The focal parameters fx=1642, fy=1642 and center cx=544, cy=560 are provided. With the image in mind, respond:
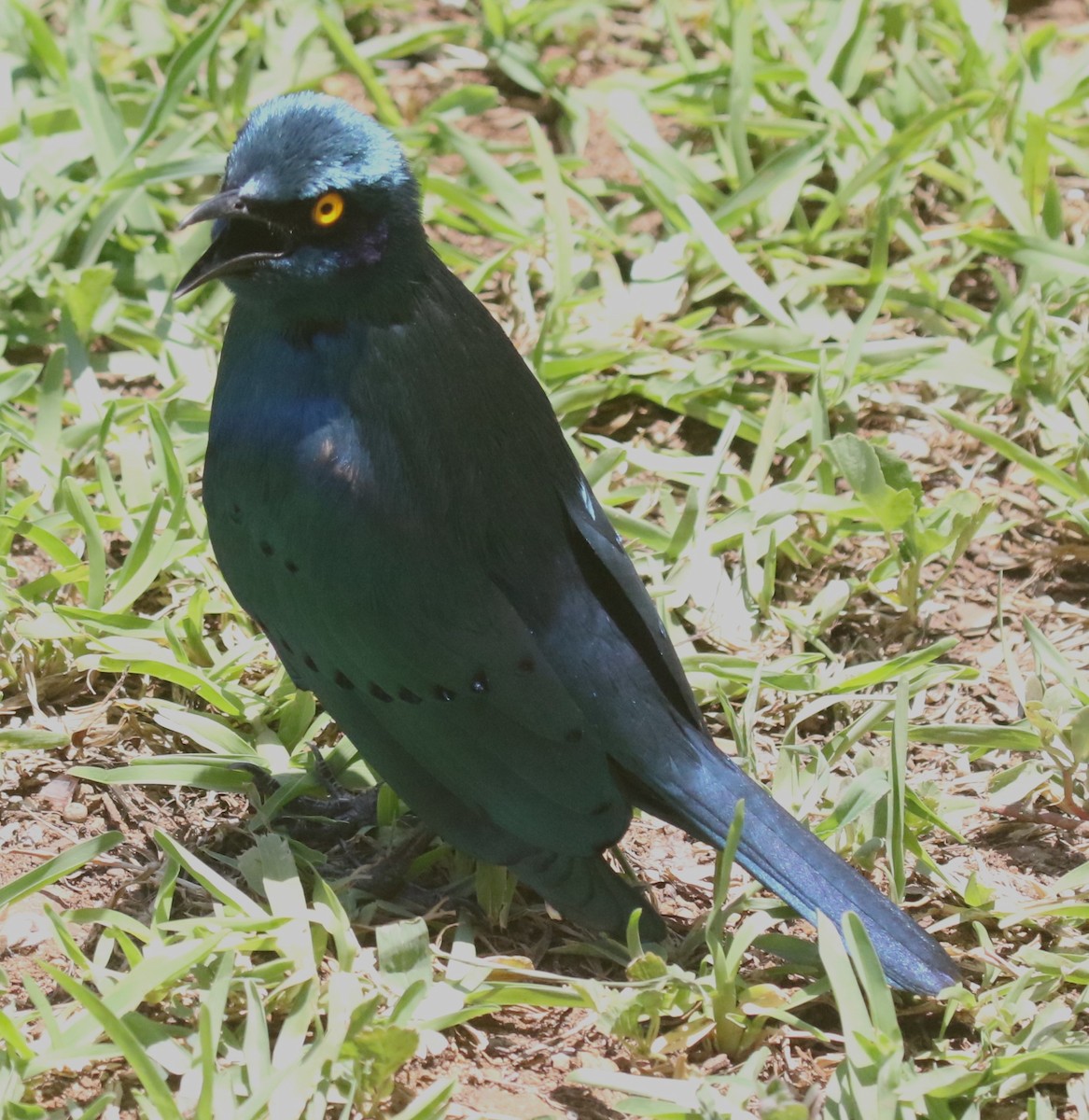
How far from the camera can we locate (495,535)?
323cm

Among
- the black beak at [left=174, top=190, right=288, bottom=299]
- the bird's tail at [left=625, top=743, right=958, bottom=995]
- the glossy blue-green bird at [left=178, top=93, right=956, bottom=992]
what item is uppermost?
the black beak at [left=174, top=190, right=288, bottom=299]

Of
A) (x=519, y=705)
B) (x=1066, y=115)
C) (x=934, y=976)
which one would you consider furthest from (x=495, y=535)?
(x=1066, y=115)

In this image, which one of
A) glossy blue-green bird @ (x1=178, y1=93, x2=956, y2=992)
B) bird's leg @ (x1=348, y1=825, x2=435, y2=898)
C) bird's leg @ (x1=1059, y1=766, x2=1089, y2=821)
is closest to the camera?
glossy blue-green bird @ (x1=178, y1=93, x2=956, y2=992)

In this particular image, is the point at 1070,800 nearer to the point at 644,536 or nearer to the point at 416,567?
the point at 644,536

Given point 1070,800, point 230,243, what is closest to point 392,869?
point 230,243

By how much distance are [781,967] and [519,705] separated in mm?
737

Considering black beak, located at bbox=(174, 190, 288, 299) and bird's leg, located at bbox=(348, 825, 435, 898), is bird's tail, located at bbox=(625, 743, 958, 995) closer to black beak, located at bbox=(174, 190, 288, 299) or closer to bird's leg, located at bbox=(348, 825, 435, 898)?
bird's leg, located at bbox=(348, 825, 435, 898)

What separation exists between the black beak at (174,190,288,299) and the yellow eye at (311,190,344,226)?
0.27 ft

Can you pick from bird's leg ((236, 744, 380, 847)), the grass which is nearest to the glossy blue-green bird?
the grass

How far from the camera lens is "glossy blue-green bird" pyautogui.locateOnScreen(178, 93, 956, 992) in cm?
310

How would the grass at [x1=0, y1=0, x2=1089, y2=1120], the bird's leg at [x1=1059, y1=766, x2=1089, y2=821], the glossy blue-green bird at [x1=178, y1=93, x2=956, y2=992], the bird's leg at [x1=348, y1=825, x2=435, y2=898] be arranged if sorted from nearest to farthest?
the grass at [x1=0, y1=0, x2=1089, y2=1120] < the glossy blue-green bird at [x1=178, y1=93, x2=956, y2=992] < the bird's leg at [x1=348, y1=825, x2=435, y2=898] < the bird's leg at [x1=1059, y1=766, x2=1089, y2=821]

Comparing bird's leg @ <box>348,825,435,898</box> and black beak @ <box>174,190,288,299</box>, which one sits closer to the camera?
black beak @ <box>174,190,288,299</box>

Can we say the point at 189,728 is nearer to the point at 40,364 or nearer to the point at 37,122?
the point at 40,364

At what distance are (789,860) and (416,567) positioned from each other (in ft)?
2.96
